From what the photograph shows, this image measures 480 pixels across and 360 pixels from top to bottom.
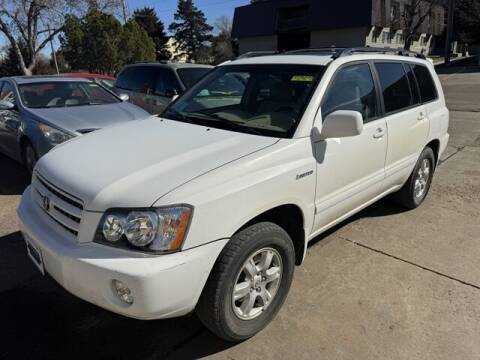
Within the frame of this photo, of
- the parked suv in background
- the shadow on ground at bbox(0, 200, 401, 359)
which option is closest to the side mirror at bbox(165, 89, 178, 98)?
the parked suv in background

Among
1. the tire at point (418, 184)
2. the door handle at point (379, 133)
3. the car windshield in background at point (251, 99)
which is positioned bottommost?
the tire at point (418, 184)

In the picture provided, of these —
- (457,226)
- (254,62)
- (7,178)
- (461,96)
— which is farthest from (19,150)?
(461,96)

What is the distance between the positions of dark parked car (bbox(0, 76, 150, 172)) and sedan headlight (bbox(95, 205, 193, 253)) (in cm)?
341

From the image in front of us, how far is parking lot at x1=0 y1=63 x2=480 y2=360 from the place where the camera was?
2.75 m

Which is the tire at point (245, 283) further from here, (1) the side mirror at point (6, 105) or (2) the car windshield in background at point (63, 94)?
(1) the side mirror at point (6, 105)

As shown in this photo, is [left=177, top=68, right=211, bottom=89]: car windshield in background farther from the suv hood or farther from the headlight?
the suv hood

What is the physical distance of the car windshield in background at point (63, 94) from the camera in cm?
632

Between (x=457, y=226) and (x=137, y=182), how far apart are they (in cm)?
355

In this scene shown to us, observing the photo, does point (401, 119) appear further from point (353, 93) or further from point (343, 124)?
point (343, 124)

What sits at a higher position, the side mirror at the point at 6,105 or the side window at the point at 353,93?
the side window at the point at 353,93

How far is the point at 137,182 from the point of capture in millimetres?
2488

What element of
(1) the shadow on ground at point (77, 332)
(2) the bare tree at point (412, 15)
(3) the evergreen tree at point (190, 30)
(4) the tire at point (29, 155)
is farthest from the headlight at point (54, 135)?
(3) the evergreen tree at point (190, 30)

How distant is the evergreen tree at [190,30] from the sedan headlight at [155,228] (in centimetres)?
6925

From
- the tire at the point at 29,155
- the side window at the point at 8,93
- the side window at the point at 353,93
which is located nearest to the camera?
the side window at the point at 353,93
